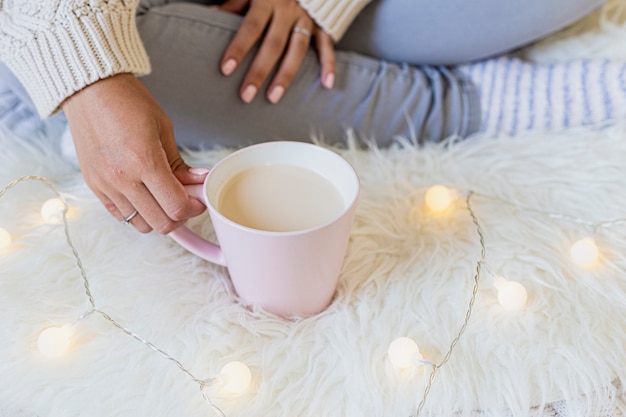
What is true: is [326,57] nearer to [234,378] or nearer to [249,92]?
[249,92]

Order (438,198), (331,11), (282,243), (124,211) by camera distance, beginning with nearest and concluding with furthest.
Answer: (282,243) < (124,211) < (438,198) < (331,11)

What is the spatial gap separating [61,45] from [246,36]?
0.23 m

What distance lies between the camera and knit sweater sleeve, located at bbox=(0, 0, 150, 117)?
1.78 ft

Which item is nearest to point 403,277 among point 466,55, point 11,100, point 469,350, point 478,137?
point 469,350

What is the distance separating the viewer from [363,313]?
56cm

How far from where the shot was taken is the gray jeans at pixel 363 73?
70 cm

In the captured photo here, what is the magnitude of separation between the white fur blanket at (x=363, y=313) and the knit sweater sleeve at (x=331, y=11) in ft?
0.69

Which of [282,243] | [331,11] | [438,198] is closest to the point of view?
[282,243]

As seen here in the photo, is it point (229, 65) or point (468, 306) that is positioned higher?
point (229, 65)

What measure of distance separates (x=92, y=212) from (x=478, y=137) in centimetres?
48

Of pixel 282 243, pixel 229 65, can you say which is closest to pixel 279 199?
pixel 282 243

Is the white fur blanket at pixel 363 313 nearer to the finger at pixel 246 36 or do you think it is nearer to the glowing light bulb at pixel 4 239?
the glowing light bulb at pixel 4 239

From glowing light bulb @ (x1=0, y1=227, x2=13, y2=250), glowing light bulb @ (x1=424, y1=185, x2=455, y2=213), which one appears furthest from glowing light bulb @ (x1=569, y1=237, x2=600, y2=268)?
glowing light bulb @ (x1=0, y1=227, x2=13, y2=250)

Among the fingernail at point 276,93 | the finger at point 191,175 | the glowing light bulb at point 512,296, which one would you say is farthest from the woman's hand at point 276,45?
the glowing light bulb at point 512,296
